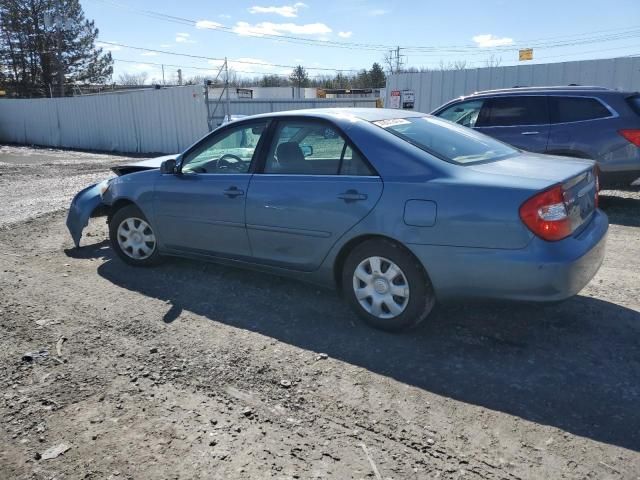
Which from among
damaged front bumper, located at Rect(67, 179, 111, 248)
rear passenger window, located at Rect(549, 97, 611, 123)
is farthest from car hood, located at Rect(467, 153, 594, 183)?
damaged front bumper, located at Rect(67, 179, 111, 248)

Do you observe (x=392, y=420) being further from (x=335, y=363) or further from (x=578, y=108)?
(x=578, y=108)

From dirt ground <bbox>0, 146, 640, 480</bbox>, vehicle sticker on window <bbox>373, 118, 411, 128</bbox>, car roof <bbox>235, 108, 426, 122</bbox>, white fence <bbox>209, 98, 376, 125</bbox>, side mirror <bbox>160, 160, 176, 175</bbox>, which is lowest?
dirt ground <bbox>0, 146, 640, 480</bbox>

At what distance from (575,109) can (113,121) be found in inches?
787

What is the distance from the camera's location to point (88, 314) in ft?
14.6

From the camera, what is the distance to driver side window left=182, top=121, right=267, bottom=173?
4.63 m

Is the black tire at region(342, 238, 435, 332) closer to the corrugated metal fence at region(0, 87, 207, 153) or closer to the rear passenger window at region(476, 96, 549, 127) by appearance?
the rear passenger window at region(476, 96, 549, 127)

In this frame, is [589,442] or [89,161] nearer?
[589,442]

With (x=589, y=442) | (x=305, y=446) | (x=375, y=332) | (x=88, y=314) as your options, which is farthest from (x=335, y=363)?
(x=88, y=314)

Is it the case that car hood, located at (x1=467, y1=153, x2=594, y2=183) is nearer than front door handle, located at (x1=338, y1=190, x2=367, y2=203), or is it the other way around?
car hood, located at (x1=467, y1=153, x2=594, y2=183)

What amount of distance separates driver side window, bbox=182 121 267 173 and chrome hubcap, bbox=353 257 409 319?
1.45m

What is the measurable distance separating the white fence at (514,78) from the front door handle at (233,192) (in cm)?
1007

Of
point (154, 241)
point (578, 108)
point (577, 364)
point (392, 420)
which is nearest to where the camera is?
→ point (392, 420)

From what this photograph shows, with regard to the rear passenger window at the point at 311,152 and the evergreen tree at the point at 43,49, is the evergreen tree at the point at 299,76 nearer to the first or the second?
the evergreen tree at the point at 43,49

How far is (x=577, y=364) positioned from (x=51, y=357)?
3533mm
